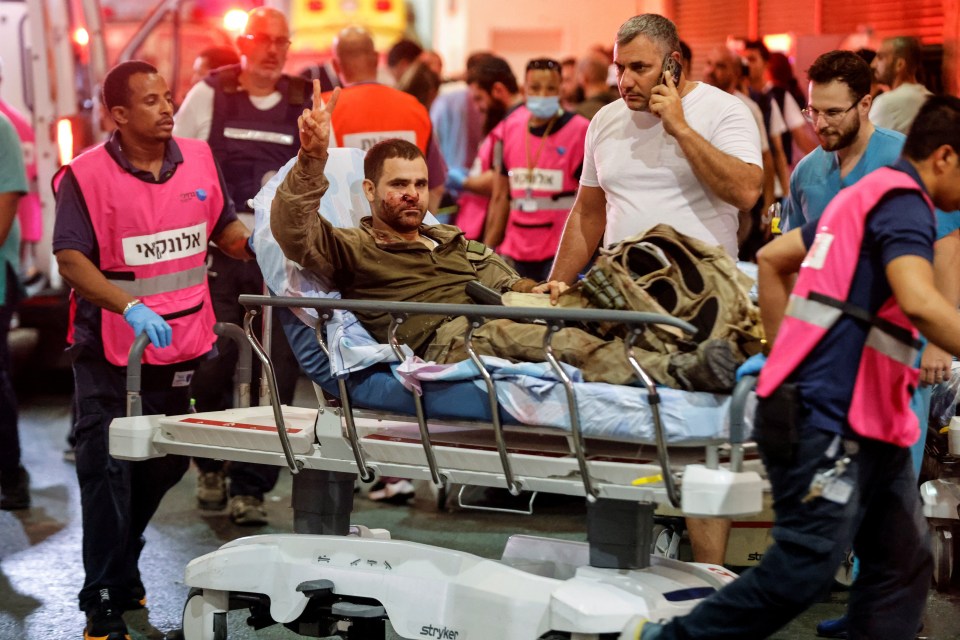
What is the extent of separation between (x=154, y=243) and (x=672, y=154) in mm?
1820

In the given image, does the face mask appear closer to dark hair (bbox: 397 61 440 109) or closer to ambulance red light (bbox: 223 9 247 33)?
dark hair (bbox: 397 61 440 109)

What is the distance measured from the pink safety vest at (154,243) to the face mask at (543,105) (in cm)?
252

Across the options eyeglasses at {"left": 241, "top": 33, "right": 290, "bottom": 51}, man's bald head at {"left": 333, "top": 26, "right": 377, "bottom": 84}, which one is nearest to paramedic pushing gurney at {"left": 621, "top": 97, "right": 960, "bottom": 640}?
eyeglasses at {"left": 241, "top": 33, "right": 290, "bottom": 51}

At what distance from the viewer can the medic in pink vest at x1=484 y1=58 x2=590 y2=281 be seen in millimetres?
6996

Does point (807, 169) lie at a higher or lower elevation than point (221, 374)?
higher

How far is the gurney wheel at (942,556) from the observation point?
5180 mm

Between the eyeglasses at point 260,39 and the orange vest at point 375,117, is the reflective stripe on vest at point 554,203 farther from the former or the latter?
the eyeglasses at point 260,39

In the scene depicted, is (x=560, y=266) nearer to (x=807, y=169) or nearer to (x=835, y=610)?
(x=807, y=169)

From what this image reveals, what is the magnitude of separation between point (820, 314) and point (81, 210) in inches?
103

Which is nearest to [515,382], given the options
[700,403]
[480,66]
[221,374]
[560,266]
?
[700,403]

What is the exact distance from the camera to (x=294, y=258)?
4145 mm

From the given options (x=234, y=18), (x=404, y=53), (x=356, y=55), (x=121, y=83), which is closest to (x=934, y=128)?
(x=121, y=83)

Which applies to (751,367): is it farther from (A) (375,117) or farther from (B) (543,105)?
(B) (543,105)

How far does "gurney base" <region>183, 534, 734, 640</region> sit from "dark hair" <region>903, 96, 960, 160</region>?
1.31m
